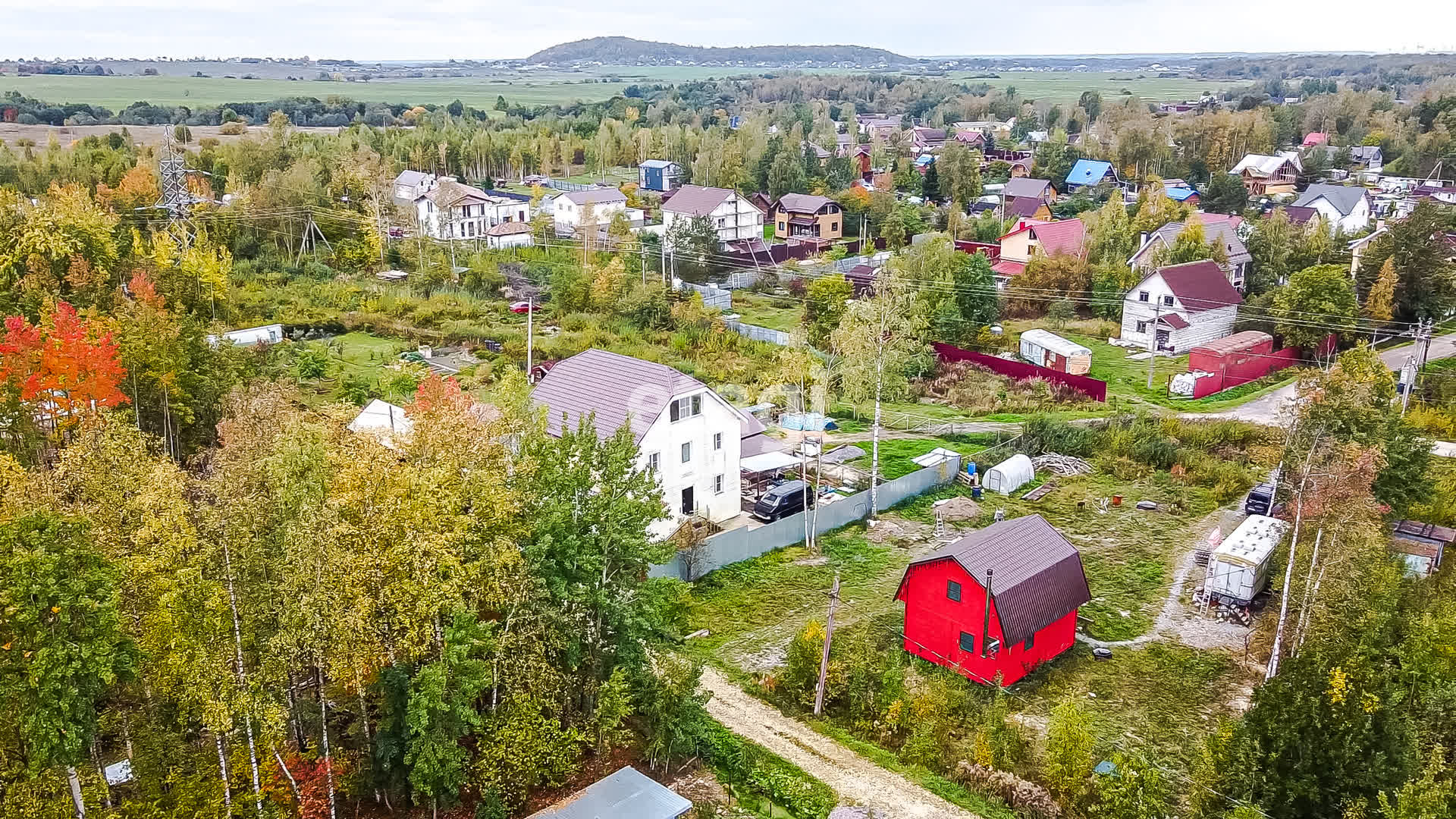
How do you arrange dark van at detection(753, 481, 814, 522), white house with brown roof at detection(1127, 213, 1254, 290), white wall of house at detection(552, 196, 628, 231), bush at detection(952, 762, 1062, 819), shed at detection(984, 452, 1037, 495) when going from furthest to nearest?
white wall of house at detection(552, 196, 628, 231) → white house with brown roof at detection(1127, 213, 1254, 290) → shed at detection(984, 452, 1037, 495) → dark van at detection(753, 481, 814, 522) → bush at detection(952, 762, 1062, 819)

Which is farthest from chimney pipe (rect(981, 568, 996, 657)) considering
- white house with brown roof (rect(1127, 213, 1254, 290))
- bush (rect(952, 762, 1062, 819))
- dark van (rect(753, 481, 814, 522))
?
white house with brown roof (rect(1127, 213, 1254, 290))

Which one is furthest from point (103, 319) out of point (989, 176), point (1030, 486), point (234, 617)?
point (989, 176)

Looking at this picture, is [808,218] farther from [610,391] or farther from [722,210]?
[610,391]

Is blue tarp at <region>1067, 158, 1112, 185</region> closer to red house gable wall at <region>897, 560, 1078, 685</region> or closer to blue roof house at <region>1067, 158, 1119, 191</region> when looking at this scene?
blue roof house at <region>1067, 158, 1119, 191</region>

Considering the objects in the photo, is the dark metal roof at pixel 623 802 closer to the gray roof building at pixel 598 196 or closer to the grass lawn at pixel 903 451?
the grass lawn at pixel 903 451

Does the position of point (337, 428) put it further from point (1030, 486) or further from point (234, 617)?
point (1030, 486)

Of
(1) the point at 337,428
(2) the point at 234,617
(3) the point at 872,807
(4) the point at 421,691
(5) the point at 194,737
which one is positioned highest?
(1) the point at 337,428
